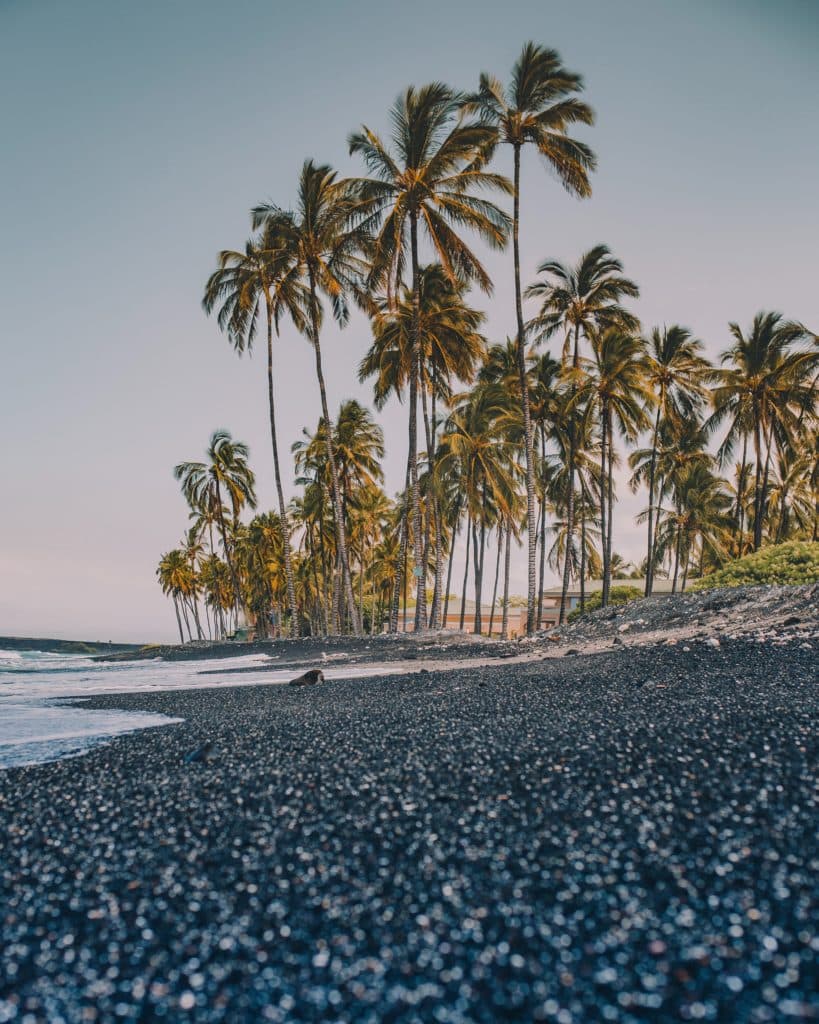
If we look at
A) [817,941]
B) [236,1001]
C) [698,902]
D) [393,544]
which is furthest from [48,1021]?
[393,544]

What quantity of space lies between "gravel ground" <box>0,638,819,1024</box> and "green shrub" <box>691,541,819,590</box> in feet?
47.7

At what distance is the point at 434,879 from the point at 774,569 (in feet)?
59.2

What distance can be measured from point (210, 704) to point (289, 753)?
3.89m

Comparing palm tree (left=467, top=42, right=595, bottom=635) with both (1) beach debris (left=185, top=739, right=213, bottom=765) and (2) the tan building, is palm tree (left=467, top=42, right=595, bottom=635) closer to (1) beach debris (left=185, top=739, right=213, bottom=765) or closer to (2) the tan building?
(1) beach debris (left=185, top=739, right=213, bottom=765)

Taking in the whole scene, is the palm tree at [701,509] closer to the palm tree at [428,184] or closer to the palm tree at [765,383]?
the palm tree at [765,383]

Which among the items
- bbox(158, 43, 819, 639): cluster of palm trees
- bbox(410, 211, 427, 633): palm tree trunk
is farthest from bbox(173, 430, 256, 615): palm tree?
bbox(410, 211, 427, 633): palm tree trunk

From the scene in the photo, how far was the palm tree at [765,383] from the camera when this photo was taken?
2644cm

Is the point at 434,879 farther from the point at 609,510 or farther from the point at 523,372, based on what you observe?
the point at 609,510

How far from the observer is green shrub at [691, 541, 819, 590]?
16.3 meters

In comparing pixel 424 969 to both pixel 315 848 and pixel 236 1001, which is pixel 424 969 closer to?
pixel 236 1001

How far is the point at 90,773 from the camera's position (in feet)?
12.9

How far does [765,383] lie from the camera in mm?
27141

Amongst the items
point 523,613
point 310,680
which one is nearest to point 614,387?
point 310,680

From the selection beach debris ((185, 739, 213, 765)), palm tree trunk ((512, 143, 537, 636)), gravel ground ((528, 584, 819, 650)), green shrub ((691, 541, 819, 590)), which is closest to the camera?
beach debris ((185, 739, 213, 765))
